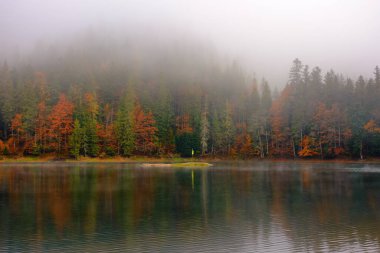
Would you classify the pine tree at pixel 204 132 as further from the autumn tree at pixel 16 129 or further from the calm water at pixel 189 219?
the calm water at pixel 189 219

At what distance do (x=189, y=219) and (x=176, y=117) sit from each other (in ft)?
332

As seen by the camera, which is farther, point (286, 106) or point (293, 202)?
point (286, 106)

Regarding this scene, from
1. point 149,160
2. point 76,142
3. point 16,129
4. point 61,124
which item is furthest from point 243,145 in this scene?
point 16,129

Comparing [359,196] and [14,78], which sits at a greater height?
[14,78]

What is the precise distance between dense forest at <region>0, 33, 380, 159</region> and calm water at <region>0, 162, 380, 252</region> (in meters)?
63.3

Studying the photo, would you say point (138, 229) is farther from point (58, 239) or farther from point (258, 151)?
point (258, 151)

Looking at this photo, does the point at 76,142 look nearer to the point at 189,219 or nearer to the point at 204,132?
the point at 204,132

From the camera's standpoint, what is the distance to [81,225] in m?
20.3

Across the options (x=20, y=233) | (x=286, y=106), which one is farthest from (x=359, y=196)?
(x=286, y=106)

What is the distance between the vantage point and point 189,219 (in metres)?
21.9

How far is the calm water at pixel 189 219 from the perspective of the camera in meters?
16.3

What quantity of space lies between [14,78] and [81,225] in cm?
11434

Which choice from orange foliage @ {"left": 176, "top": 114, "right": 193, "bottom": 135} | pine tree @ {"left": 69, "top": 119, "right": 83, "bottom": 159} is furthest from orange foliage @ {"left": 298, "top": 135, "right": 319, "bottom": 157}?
pine tree @ {"left": 69, "top": 119, "right": 83, "bottom": 159}

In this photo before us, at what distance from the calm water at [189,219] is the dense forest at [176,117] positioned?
6330 centimetres
